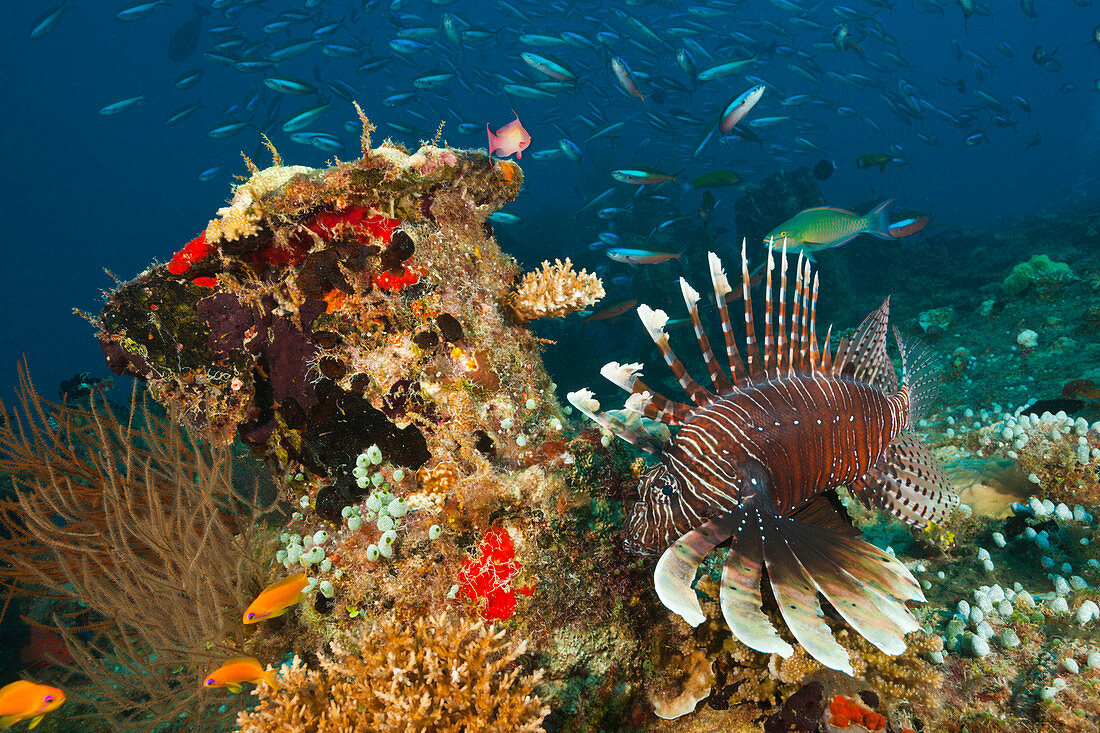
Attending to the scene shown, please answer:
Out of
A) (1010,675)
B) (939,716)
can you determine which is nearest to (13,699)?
(939,716)

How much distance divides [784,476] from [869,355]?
1.28 m

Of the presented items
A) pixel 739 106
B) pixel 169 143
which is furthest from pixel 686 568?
pixel 169 143

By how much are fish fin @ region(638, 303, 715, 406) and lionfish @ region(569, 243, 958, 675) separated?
1 centimetres

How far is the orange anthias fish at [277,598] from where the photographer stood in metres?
2.42

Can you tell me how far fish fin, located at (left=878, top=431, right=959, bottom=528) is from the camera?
275cm

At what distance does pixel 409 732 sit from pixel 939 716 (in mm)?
2116

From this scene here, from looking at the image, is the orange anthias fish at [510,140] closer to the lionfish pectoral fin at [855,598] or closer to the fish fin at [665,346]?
the fish fin at [665,346]

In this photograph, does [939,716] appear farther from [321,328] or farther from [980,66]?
[980,66]

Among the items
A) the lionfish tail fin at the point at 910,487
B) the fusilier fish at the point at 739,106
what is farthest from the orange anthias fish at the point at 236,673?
the fusilier fish at the point at 739,106

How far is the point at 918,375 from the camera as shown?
3.20 meters

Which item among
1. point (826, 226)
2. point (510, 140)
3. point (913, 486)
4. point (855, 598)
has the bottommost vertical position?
point (913, 486)

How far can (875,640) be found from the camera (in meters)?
1.63

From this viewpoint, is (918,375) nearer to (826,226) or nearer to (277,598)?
(826,226)

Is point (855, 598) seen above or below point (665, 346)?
below
